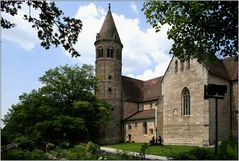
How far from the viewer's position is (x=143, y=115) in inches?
2003

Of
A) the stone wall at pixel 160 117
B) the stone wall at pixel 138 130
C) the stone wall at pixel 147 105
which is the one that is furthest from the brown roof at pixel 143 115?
the stone wall at pixel 160 117

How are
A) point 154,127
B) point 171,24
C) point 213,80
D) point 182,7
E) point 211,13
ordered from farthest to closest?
point 154,127 < point 213,80 < point 171,24 < point 182,7 < point 211,13

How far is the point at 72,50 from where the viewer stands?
36.2ft

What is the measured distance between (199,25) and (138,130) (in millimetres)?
34086

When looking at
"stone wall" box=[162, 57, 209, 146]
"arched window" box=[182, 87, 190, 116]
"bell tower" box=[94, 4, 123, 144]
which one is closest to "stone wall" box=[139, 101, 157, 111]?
"bell tower" box=[94, 4, 123, 144]

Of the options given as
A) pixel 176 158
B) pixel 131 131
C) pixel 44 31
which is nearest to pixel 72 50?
pixel 44 31

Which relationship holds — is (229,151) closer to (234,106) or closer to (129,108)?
(234,106)

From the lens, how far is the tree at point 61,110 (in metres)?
39.0

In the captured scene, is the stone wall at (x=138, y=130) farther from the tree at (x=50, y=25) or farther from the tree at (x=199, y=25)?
the tree at (x=50, y=25)

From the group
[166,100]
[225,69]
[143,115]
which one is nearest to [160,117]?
[166,100]

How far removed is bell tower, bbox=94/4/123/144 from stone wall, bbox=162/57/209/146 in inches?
410

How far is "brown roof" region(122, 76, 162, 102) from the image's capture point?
54.4m

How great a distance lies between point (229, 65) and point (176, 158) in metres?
32.5

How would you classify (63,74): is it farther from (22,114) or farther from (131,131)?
(131,131)
